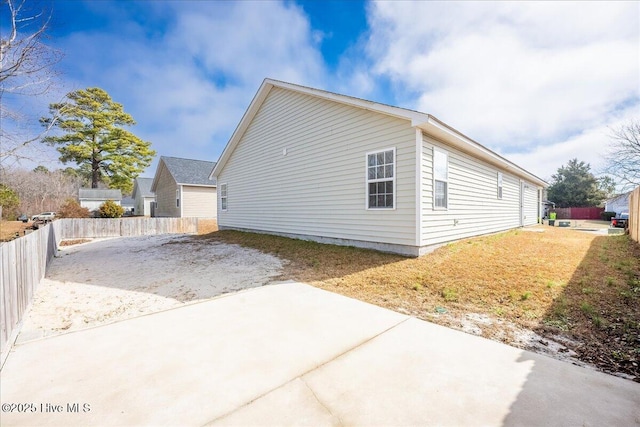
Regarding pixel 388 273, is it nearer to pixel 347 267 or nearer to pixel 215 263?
pixel 347 267

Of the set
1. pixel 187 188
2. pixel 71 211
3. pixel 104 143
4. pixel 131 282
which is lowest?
pixel 131 282

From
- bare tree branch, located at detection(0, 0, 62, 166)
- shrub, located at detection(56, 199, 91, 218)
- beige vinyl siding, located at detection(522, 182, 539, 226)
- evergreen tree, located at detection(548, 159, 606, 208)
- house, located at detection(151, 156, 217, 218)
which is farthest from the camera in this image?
evergreen tree, located at detection(548, 159, 606, 208)

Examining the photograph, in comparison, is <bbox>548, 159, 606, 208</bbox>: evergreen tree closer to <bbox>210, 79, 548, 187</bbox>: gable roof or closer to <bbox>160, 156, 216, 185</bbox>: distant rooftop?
<bbox>210, 79, 548, 187</bbox>: gable roof

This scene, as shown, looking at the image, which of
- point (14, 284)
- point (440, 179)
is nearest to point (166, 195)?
point (14, 284)

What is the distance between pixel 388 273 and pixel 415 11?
7.38 m

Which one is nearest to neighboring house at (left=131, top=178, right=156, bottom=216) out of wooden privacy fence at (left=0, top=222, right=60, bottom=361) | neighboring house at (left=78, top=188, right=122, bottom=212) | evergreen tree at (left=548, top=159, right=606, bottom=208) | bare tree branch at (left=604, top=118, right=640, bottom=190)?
neighboring house at (left=78, top=188, right=122, bottom=212)

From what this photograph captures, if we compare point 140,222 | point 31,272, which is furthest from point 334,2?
point 140,222

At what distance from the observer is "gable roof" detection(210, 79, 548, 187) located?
6.52 metres

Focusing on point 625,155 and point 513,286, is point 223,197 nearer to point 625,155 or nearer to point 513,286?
point 513,286

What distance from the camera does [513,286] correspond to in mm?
4684

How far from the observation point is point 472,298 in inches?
171

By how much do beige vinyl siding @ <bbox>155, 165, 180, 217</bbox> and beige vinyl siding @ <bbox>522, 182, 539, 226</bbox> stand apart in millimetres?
24071

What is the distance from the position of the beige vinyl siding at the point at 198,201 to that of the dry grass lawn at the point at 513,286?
16253 millimetres

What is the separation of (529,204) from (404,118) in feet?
47.5
